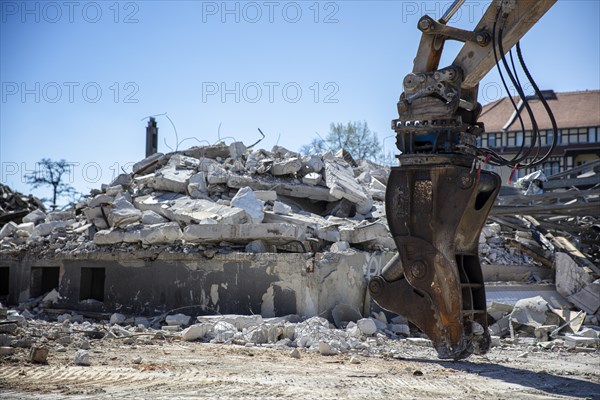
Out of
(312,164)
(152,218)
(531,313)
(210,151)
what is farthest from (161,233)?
(531,313)

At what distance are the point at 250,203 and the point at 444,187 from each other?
7.91 m

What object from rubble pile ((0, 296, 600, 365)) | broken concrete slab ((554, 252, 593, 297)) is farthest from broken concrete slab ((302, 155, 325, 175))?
broken concrete slab ((554, 252, 593, 297))

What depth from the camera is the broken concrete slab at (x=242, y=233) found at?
45.3ft

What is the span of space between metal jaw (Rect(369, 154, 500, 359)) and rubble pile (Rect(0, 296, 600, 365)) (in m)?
2.84

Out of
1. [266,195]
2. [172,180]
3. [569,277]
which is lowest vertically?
[569,277]

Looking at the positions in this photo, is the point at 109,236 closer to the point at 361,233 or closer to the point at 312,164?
the point at 312,164

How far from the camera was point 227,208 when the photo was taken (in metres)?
14.8

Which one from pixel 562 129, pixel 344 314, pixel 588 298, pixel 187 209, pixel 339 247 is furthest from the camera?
pixel 562 129

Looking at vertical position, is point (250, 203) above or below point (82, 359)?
above

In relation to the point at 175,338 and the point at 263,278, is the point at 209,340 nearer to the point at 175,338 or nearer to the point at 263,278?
the point at 175,338

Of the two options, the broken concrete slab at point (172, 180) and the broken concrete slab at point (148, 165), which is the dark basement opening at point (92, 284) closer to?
the broken concrete slab at point (172, 180)

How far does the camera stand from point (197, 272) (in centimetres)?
1423

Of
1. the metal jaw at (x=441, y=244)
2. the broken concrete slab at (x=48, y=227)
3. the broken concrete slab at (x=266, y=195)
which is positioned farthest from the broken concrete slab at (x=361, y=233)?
the broken concrete slab at (x=48, y=227)

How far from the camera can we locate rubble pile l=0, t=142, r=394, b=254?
14195mm
